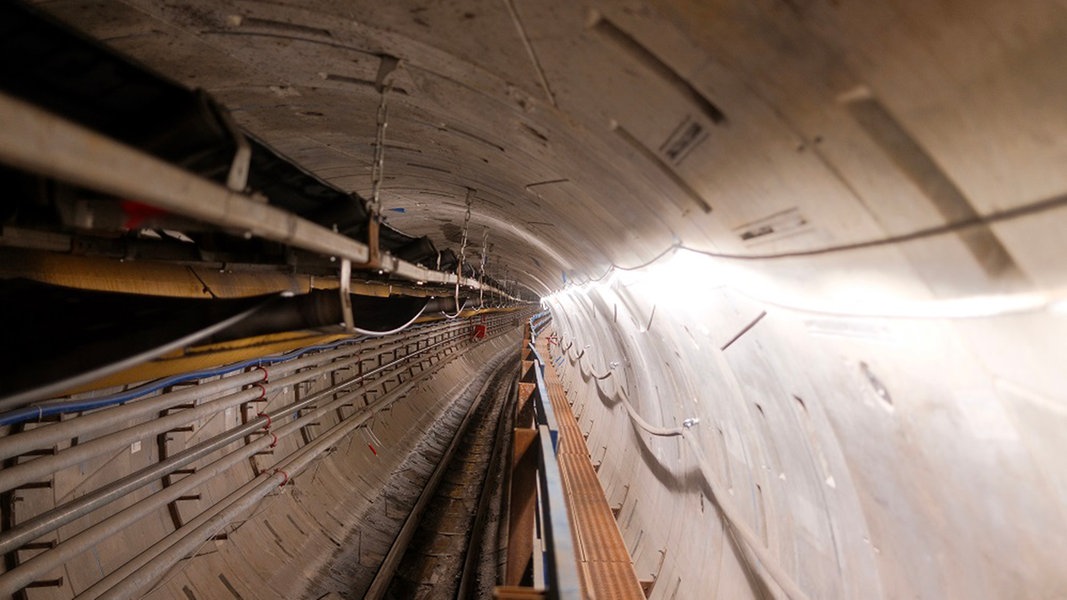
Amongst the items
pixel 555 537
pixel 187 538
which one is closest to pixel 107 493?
pixel 187 538

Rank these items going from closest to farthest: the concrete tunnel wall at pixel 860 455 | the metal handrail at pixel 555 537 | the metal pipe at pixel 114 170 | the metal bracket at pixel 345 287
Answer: the metal pipe at pixel 114 170 → the concrete tunnel wall at pixel 860 455 → the metal handrail at pixel 555 537 → the metal bracket at pixel 345 287

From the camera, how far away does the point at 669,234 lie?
2729 millimetres

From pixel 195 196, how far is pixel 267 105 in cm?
231

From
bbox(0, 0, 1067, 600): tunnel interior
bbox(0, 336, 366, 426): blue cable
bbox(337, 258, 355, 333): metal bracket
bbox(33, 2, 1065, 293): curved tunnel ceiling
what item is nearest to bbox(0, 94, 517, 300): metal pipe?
bbox(0, 0, 1067, 600): tunnel interior

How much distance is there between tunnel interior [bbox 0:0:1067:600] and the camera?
106 cm

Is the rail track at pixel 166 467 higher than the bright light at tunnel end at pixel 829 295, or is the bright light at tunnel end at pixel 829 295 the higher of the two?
the bright light at tunnel end at pixel 829 295

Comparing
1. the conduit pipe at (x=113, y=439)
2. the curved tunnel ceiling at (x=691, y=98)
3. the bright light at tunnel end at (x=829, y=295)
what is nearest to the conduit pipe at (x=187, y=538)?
the conduit pipe at (x=113, y=439)

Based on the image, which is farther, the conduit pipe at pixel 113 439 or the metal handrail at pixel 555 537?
the conduit pipe at pixel 113 439

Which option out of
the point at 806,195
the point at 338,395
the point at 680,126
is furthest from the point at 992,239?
the point at 338,395

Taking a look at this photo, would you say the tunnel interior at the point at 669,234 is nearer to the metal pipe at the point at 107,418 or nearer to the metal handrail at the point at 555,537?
the metal pipe at the point at 107,418

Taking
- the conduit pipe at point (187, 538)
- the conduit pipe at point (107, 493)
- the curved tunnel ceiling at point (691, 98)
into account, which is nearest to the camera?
the curved tunnel ceiling at point (691, 98)

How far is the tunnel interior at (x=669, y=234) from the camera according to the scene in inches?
41.8

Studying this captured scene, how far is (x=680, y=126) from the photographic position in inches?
69.2

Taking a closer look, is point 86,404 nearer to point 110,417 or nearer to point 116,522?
point 110,417
